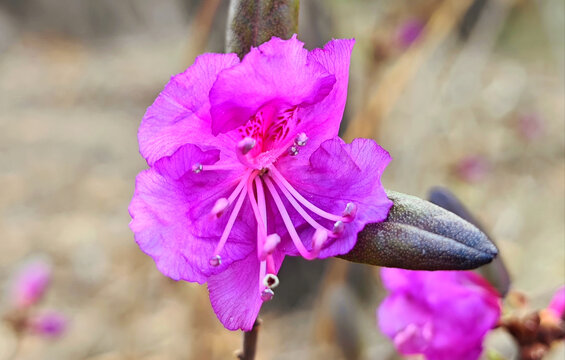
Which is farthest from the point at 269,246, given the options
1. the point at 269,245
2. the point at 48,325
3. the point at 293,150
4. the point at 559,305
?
the point at 48,325

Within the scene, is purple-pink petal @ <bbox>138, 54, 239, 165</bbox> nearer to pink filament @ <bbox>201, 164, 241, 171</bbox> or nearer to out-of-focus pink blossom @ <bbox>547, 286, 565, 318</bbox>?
pink filament @ <bbox>201, 164, 241, 171</bbox>

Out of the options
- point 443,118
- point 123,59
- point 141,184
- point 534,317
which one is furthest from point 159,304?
point 123,59

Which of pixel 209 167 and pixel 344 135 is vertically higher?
pixel 209 167

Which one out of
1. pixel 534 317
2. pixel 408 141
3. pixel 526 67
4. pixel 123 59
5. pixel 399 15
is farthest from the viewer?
pixel 123 59

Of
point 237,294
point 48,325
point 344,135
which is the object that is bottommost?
point 48,325

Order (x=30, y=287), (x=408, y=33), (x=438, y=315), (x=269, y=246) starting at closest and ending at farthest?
1. (x=269, y=246)
2. (x=438, y=315)
3. (x=30, y=287)
4. (x=408, y=33)

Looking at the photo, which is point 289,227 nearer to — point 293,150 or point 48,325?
point 293,150

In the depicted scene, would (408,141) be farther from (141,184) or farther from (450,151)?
(141,184)
